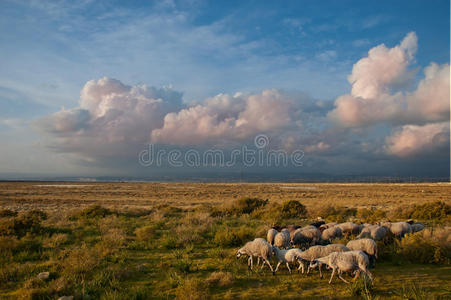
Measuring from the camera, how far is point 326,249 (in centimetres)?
832

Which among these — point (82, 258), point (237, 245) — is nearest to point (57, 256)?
point (82, 258)

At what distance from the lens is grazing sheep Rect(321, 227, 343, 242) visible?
11040mm

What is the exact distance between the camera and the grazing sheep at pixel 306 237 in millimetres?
10805

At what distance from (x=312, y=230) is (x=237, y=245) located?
3566mm

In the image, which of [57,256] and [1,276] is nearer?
[1,276]

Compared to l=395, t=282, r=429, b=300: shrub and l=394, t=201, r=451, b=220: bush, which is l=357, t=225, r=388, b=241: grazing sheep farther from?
l=394, t=201, r=451, b=220: bush

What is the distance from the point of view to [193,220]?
1897 centimetres

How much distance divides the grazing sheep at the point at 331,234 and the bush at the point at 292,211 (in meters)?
9.85

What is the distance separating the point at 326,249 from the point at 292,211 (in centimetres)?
1402

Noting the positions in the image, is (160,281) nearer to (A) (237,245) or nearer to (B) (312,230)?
(A) (237,245)

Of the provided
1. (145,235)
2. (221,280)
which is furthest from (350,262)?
(145,235)

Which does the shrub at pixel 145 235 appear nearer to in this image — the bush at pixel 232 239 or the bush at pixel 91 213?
the bush at pixel 232 239

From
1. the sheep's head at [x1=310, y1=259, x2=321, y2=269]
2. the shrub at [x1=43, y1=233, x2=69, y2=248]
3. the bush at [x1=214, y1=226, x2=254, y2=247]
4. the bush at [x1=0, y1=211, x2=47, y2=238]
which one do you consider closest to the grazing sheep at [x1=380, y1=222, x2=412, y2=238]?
A: the sheep's head at [x1=310, y1=259, x2=321, y2=269]

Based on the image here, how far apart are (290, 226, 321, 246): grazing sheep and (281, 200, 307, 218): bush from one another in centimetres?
1016
